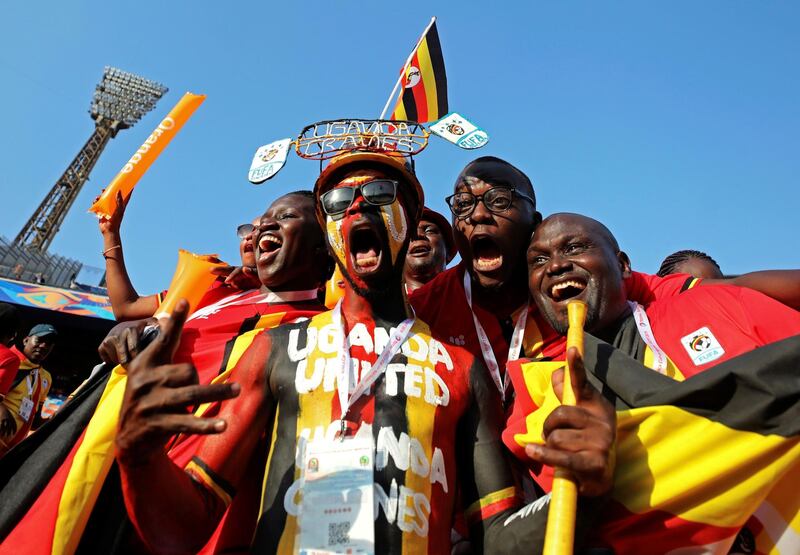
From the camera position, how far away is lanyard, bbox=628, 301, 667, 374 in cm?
273

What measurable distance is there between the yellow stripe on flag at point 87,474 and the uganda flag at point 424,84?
4.05m

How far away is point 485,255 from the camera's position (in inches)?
152

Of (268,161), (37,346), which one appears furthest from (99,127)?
(268,161)

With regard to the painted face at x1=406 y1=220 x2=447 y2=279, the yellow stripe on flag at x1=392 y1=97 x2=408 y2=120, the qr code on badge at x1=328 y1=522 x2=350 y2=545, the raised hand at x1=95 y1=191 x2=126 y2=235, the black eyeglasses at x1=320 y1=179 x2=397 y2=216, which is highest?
the yellow stripe on flag at x1=392 y1=97 x2=408 y2=120

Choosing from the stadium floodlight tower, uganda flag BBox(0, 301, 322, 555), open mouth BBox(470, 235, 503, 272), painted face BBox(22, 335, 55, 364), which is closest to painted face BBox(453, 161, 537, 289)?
open mouth BBox(470, 235, 503, 272)

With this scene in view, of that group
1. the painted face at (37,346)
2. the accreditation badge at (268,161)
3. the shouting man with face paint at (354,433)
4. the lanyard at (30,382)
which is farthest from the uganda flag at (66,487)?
the painted face at (37,346)

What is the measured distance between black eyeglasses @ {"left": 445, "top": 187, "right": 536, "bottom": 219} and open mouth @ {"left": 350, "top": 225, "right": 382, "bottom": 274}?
1052 millimetres

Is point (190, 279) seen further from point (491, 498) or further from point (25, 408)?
point (25, 408)

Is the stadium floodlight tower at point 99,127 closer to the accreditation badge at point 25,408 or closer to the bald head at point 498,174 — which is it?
the accreditation badge at point 25,408

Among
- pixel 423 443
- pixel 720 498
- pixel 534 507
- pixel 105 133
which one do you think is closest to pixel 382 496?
pixel 423 443

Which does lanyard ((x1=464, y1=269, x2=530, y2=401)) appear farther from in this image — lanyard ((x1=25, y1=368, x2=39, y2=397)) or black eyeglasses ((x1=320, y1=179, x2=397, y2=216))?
lanyard ((x1=25, y1=368, x2=39, y2=397))

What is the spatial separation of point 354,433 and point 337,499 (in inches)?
10.6

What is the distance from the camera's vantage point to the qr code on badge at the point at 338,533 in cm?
222

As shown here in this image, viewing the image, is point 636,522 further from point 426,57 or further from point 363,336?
point 426,57
